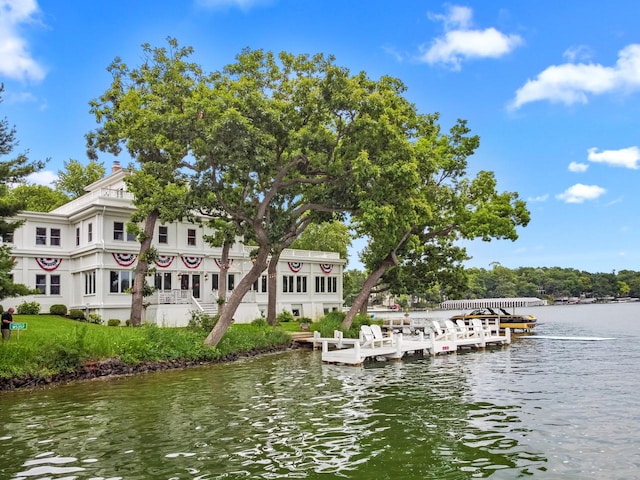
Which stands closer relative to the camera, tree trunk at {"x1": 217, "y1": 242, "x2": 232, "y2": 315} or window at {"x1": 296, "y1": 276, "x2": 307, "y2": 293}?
tree trunk at {"x1": 217, "y1": 242, "x2": 232, "y2": 315}

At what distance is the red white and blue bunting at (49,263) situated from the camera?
41062mm

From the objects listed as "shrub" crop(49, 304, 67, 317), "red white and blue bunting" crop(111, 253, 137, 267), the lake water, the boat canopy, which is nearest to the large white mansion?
"red white and blue bunting" crop(111, 253, 137, 267)

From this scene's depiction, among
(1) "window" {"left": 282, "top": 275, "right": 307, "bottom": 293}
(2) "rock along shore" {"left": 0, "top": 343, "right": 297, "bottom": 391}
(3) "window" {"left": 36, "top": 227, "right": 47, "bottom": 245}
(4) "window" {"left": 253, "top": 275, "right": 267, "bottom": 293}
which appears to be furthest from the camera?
(1) "window" {"left": 282, "top": 275, "right": 307, "bottom": 293}

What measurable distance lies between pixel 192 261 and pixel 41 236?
436 inches

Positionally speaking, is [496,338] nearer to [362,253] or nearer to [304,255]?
[362,253]

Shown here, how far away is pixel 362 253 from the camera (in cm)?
4869

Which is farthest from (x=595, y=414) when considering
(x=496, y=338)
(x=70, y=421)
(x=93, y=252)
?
(x=93, y=252)

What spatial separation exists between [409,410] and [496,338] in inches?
910

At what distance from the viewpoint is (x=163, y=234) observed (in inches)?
1704

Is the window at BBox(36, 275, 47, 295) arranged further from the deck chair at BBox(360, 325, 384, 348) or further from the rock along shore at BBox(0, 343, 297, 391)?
the deck chair at BBox(360, 325, 384, 348)

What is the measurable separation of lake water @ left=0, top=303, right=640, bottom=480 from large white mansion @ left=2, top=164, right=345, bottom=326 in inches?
711

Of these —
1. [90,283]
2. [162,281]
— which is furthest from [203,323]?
[90,283]

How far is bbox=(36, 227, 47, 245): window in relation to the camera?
41625 millimetres

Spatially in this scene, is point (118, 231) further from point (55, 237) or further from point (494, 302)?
point (494, 302)
